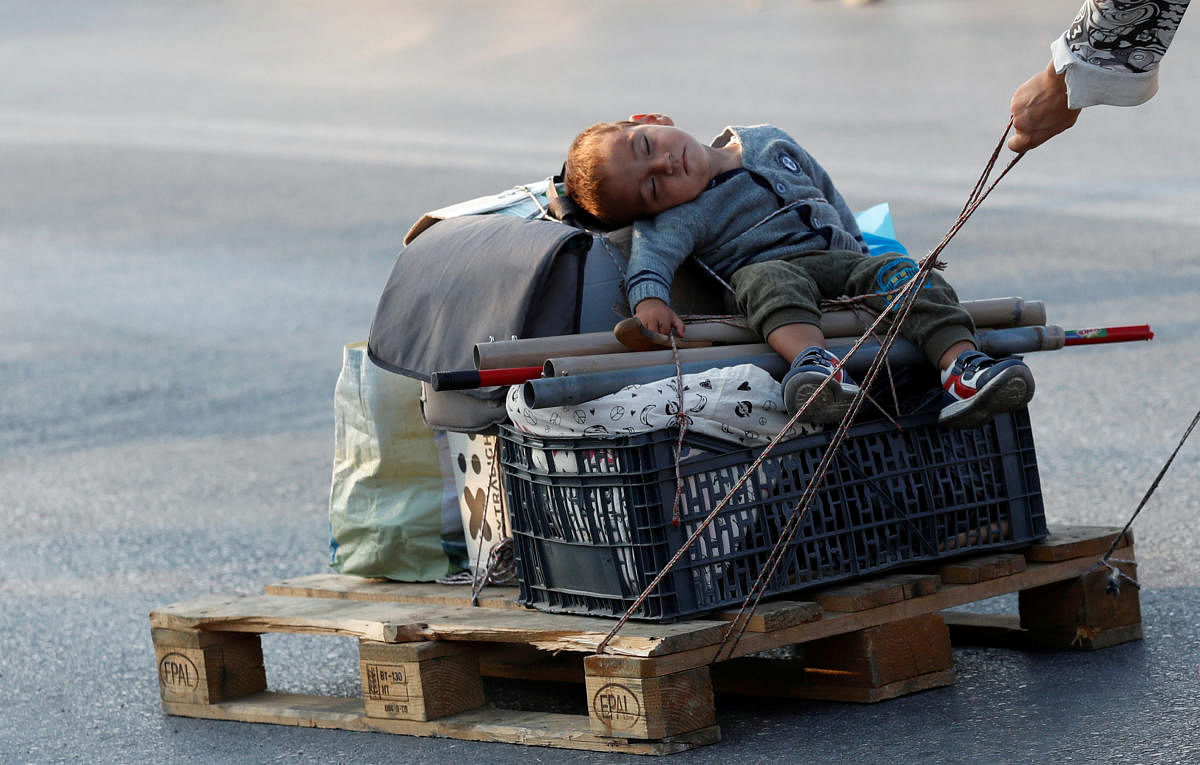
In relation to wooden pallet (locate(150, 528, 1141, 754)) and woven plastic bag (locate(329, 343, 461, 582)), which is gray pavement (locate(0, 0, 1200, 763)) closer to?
wooden pallet (locate(150, 528, 1141, 754))

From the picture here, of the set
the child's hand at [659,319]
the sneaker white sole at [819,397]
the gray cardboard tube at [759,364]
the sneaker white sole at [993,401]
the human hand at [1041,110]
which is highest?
the human hand at [1041,110]

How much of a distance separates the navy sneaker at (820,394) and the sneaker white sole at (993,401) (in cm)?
25

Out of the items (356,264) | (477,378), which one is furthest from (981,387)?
(356,264)

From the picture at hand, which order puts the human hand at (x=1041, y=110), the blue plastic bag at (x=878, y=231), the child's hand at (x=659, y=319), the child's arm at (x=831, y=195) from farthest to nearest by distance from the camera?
the blue plastic bag at (x=878, y=231) < the child's arm at (x=831, y=195) < the child's hand at (x=659, y=319) < the human hand at (x=1041, y=110)

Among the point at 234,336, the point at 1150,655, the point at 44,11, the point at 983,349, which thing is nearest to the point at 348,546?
the point at 983,349

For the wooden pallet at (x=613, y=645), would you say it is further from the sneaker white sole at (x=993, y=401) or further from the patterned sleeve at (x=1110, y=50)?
the patterned sleeve at (x=1110, y=50)

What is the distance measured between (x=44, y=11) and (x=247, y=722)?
26.3 metres

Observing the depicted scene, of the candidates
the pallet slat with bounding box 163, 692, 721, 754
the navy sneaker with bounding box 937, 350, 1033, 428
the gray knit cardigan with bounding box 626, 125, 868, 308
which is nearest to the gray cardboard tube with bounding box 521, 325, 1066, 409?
the navy sneaker with bounding box 937, 350, 1033, 428

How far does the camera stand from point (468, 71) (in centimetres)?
2125

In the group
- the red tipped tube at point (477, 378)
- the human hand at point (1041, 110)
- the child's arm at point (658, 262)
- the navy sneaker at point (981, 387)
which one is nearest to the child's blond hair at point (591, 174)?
the child's arm at point (658, 262)

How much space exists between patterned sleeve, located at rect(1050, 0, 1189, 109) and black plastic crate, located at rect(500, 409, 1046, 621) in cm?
100

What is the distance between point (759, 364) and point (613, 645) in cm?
83

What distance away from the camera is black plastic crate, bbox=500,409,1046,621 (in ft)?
12.3

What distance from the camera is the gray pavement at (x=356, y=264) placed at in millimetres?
4211
